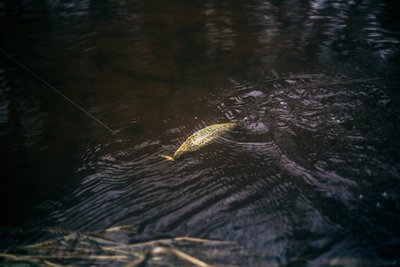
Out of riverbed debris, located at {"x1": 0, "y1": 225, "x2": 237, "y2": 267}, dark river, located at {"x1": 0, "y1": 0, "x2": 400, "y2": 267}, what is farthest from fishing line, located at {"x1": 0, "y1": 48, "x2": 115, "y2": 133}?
riverbed debris, located at {"x1": 0, "y1": 225, "x2": 237, "y2": 267}

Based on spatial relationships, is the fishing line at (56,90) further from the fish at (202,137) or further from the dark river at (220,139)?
the fish at (202,137)

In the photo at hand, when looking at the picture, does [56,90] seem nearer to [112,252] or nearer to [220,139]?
[220,139]

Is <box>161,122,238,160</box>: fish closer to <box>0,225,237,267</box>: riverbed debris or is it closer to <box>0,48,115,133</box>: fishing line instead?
<box>0,48,115,133</box>: fishing line

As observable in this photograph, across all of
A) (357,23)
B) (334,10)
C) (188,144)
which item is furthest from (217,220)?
(334,10)

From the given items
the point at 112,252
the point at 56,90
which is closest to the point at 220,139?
the point at 112,252

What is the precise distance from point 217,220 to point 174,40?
3.60 m

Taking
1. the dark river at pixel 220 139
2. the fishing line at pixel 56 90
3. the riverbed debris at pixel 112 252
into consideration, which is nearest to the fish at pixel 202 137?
the dark river at pixel 220 139

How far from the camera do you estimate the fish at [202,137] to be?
300cm

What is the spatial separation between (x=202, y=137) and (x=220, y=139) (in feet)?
0.50

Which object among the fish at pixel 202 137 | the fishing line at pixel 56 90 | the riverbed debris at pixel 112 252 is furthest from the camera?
the fishing line at pixel 56 90

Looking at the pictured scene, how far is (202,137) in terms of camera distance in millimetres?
3119

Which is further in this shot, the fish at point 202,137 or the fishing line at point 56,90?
the fishing line at point 56,90

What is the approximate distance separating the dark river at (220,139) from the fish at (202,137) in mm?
72

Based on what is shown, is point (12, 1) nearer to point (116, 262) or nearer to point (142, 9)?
point (142, 9)
